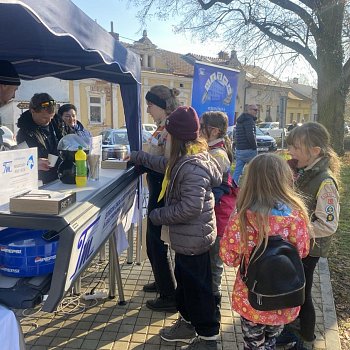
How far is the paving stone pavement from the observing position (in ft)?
9.36

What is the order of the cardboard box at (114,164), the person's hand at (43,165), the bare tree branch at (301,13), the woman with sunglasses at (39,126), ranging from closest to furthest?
1. the person's hand at (43,165)
2. the cardboard box at (114,164)
3. the woman with sunglasses at (39,126)
4. the bare tree branch at (301,13)

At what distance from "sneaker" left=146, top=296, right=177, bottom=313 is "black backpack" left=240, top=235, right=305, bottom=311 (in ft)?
4.59

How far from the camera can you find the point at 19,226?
162 centimetres

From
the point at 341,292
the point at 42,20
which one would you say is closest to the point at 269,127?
the point at 341,292

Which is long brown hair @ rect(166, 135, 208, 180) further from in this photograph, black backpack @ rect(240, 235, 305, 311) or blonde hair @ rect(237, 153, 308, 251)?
black backpack @ rect(240, 235, 305, 311)

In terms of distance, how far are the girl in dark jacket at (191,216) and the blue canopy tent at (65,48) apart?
74 centimetres

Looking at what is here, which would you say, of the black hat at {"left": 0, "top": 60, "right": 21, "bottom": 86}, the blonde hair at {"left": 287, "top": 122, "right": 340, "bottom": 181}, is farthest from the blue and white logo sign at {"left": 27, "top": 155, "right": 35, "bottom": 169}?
the blonde hair at {"left": 287, "top": 122, "right": 340, "bottom": 181}

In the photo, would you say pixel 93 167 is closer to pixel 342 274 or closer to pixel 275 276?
pixel 275 276

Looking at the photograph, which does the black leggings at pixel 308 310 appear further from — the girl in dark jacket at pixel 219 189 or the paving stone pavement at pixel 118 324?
the girl in dark jacket at pixel 219 189

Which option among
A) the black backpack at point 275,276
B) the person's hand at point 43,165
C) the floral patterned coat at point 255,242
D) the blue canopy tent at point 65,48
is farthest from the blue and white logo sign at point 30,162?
the black backpack at point 275,276

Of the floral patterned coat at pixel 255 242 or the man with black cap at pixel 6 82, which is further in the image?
the man with black cap at pixel 6 82

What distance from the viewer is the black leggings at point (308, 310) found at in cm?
262

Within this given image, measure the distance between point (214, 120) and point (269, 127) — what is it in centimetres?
3249

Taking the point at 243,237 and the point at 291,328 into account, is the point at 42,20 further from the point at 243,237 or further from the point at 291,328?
the point at 291,328
